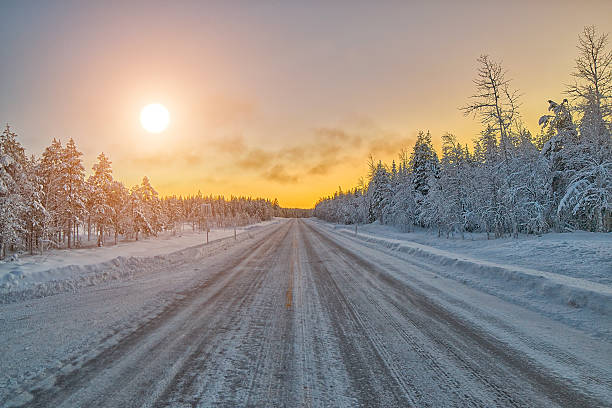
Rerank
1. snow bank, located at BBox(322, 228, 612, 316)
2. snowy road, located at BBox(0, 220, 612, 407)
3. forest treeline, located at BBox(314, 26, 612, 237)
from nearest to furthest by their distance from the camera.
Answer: snowy road, located at BBox(0, 220, 612, 407) → snow bank, located at BBox(322, 228, 612, 316) → forest treeline, located at BBox(314, 26, 612, 237)

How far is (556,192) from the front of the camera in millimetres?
24984

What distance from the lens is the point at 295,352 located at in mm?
3850

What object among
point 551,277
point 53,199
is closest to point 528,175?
point 551,277

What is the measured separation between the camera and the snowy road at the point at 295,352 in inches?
112

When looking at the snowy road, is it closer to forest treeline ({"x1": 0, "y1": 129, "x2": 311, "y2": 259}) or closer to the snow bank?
the snow bank

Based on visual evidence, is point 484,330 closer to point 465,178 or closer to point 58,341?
point 58,341

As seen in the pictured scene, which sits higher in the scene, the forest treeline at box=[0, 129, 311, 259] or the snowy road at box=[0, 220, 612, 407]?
the forest treeline at box=[0, 129, 311, 259]

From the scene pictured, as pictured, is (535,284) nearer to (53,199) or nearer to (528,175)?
(528,175)

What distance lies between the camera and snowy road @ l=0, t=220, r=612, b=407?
2.85 m

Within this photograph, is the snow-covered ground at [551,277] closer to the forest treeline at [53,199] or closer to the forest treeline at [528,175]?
the forest treeline at [528,175]

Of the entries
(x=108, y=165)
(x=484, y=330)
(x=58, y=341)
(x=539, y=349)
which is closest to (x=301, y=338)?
(x=484, y=330)

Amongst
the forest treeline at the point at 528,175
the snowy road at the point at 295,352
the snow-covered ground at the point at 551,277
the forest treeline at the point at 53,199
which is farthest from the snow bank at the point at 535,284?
the forest treeline at the point at 53,199

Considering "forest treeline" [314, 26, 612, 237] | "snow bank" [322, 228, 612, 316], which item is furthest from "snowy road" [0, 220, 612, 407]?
"forest treeline" [314, 26, 612, 237]

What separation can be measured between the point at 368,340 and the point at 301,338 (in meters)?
1.07
